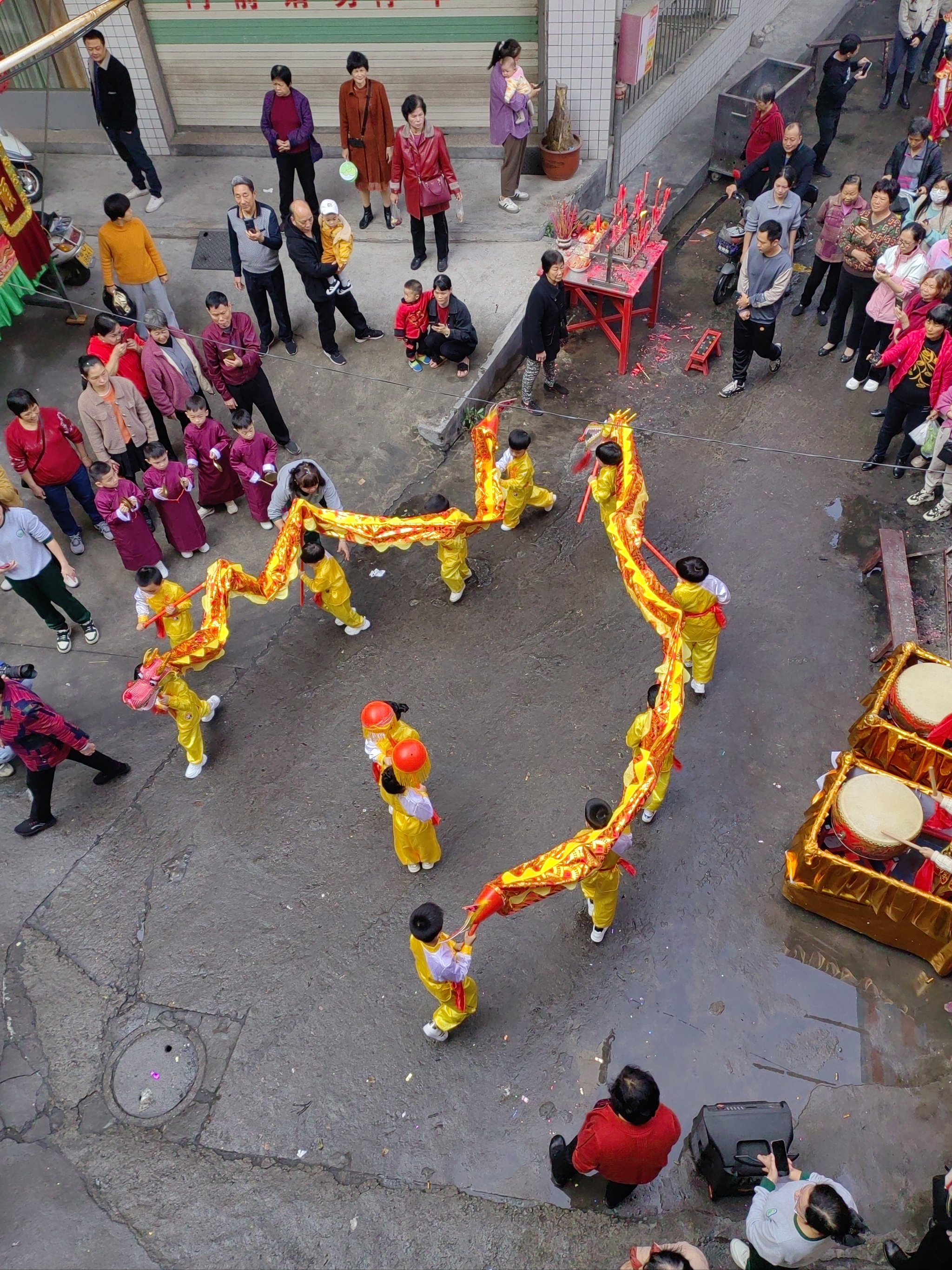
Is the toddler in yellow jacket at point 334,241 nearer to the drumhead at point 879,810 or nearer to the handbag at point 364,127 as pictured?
the handbag at point 364,127

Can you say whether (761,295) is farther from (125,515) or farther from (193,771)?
(193,771)

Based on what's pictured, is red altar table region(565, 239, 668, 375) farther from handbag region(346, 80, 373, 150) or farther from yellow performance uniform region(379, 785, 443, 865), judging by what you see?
yellow performance uniform region(379, 785, 443, 865)

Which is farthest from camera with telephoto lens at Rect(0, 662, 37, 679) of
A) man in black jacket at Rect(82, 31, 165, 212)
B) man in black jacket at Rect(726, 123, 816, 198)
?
man in black jacket at Rect(726, 123, 816, 198)

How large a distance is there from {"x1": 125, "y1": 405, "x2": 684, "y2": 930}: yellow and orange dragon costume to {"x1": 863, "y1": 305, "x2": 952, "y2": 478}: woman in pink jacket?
234 centimetres

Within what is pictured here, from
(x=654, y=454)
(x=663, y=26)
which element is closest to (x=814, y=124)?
(x=663, y=26)

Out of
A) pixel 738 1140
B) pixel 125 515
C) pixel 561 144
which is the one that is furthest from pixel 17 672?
pixel 561 144

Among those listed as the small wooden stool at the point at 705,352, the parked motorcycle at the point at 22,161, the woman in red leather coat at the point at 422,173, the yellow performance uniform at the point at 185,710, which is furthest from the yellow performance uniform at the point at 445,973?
the parked motorcycle at the point at 22,161

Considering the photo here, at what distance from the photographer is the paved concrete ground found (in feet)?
17.7

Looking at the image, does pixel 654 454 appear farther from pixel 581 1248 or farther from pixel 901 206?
pixel 581 1248

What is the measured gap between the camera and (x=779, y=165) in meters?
10.8

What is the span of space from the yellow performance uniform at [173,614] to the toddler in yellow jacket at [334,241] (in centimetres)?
388

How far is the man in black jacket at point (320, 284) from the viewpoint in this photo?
29.5ft

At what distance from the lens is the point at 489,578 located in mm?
8578

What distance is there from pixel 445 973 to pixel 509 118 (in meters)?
9.17
